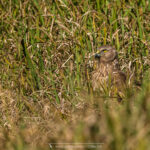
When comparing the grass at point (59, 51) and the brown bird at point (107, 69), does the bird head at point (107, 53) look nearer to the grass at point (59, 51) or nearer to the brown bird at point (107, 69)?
the brown bird at point (107, 69)

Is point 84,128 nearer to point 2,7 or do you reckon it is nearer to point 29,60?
point 29,60

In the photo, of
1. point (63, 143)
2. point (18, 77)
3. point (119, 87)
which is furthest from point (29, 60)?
point (63, 143)

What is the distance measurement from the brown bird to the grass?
0.40 feet

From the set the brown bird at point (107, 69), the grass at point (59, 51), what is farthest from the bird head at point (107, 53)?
the grass at point (59, 51)

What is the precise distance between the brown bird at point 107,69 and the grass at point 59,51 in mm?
123

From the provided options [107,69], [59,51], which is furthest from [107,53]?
[59,51]

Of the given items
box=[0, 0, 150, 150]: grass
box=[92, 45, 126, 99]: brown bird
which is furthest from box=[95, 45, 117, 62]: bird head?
box=[0, 0, 150, 150]: grass

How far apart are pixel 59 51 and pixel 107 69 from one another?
661 mm

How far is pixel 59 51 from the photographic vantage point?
5.30 meters

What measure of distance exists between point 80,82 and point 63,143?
8.06 feet

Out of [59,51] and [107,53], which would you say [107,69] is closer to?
[107,53]

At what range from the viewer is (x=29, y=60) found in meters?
5.22

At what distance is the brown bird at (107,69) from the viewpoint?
4824mm

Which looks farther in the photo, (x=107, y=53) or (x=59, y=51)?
(x=59, y=51)
